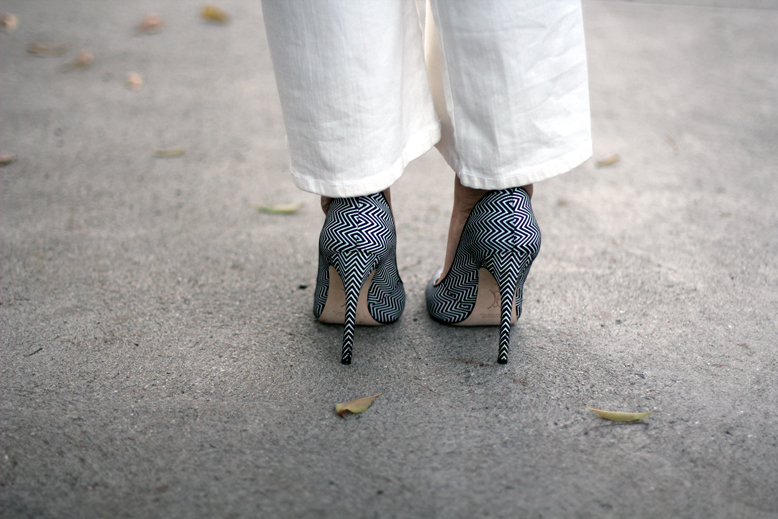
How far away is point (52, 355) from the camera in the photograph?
4.16 ft

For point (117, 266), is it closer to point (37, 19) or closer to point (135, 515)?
point (135, 515)

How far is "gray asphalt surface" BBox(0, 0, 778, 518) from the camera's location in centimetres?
97

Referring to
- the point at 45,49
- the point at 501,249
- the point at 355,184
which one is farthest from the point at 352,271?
the point at 45,49

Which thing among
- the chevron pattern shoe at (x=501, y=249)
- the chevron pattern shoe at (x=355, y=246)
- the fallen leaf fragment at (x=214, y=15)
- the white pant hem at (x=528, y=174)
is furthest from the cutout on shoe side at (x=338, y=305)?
the fallen leaf fragment at (x=214, y=15)

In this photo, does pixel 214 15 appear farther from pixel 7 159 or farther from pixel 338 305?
pixel 338 305

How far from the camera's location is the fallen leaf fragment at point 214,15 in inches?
129

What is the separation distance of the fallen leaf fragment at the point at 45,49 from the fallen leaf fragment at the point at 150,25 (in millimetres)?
369

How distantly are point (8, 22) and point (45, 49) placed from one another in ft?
1.46

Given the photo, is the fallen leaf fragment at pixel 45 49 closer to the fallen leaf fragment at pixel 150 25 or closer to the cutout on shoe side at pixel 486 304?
the fallen leaf fragment at pixel 150 25

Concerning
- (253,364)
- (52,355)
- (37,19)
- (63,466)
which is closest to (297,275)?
(253,364)

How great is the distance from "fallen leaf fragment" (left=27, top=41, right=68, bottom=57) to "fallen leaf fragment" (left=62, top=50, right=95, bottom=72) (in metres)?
0.11

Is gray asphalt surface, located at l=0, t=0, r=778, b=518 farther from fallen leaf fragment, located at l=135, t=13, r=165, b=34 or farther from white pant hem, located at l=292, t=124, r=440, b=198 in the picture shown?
fallen leaf fragment, located at l=135, t=13, r=165, b=34

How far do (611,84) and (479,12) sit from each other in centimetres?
191

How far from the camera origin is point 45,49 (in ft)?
9.55
